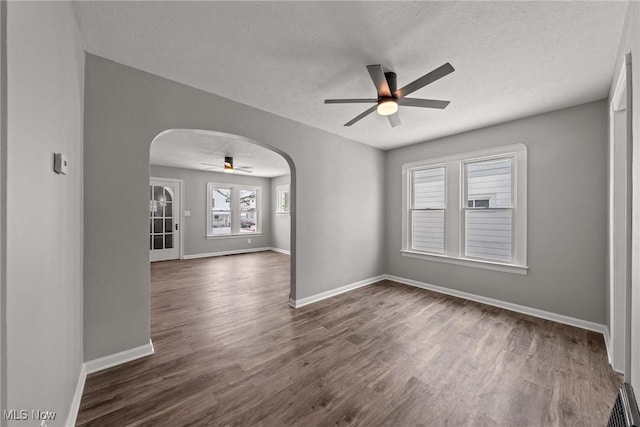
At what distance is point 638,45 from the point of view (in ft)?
4.23

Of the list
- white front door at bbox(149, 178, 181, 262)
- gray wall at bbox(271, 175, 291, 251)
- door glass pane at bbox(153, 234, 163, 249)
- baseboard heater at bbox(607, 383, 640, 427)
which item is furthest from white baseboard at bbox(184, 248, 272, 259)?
baseboard heater at bbox(607, 383, 640, 427)

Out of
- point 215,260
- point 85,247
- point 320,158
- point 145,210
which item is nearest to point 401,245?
point 320,158

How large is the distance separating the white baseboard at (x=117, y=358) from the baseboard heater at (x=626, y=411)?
3165mm

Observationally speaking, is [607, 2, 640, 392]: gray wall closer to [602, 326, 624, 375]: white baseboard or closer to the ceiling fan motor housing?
[602, 326, 624, 375]: white baseboard

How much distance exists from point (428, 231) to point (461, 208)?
68cm

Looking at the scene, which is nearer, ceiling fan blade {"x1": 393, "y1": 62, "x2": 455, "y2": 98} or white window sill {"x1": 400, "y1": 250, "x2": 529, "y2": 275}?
ceiling fan blade {"x1": 393, "y1": 62, "x2": 455, "y2": 98}

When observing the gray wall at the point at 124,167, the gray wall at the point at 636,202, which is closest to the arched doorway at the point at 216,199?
the gray wall at the point at 124,167

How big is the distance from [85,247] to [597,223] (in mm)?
5021

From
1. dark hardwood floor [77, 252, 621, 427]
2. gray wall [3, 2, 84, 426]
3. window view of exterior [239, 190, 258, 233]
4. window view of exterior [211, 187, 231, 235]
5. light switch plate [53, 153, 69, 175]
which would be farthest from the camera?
window view of exterior [239, 190, 258, 233]

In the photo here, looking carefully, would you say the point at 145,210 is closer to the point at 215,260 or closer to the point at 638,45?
the point at 638,45

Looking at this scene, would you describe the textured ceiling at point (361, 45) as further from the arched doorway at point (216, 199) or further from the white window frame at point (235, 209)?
the white window frame at point (235, 209)

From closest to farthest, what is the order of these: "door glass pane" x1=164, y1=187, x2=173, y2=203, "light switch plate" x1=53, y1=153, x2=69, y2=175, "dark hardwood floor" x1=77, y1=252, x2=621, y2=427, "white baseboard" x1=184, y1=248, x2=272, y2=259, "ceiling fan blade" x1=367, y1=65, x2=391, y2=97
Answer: "light switch plate" x1=53, y1=153, x2=69, y2=175
"dark hardwood floor" x1=77, y1=252, x2=621, y2=427
"ceiling fan blade" x1=367, y1=65, x2=391, y2=97
"door glass pane" x1=164, y1=187, x2=173, y2=203
"white baseboard" x1=184, y1=248, x2=272, y2=259

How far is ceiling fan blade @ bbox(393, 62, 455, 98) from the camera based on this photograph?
1698 millimetres

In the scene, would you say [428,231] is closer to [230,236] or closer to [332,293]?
[332,293]
